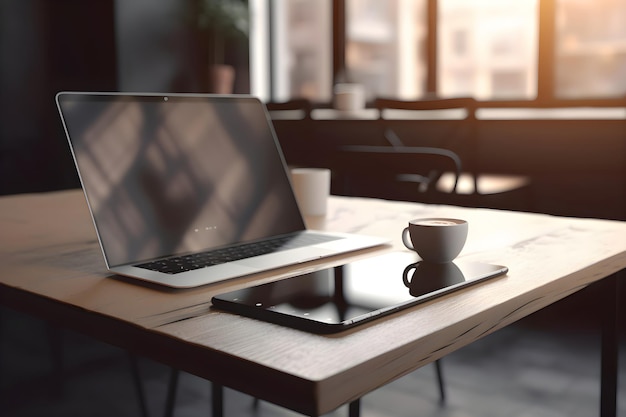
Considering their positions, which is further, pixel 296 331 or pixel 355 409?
pixel 355 409

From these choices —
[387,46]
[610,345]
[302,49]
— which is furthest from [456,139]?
[610,345]

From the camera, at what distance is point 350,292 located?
2.11 ft

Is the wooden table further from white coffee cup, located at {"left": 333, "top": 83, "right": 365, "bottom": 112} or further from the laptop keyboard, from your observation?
white coffee cup, located at {"left": 333, "top": 83, "right": 365, "bottom": 112}

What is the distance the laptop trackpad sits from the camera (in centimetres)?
79

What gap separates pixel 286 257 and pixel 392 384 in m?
1.17

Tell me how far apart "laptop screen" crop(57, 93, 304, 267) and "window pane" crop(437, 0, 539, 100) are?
2749 mm

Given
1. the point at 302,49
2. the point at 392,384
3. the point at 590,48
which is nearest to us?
the point at 392,384

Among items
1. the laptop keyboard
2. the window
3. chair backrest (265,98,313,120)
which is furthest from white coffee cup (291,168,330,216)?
the window

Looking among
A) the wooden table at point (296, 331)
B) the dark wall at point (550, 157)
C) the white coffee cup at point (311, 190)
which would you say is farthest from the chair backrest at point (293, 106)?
the wooden table at point (296, 331)

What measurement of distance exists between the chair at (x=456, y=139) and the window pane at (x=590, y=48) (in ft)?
1.81

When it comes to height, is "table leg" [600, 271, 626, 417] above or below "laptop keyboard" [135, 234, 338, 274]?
below

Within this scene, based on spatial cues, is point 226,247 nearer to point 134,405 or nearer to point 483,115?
point 134,405

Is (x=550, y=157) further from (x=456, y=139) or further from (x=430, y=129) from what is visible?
(x=430, y=129)

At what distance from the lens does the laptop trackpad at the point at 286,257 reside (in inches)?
31.2
